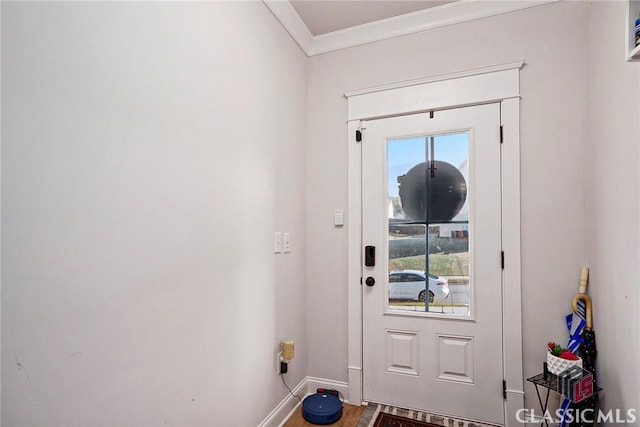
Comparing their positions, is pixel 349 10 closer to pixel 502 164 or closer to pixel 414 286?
pixel 502 164

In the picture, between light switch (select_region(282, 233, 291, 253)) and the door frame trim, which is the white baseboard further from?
light switch (select_region(282, 233, 291, 253))

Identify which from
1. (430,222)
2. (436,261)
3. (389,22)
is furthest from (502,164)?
(389,22)

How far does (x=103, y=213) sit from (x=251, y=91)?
1.10 metres

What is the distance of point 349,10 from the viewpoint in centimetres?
223

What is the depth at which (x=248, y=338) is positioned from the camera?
179 cm

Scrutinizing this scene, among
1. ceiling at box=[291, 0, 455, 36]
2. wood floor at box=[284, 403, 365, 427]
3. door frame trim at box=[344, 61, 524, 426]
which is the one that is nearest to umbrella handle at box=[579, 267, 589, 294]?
door frame trim at box=[344, 61, 524, 426]

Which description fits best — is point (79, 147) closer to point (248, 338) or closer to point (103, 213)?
point (103, 213)

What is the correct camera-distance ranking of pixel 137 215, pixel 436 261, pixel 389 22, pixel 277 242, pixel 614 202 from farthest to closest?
pixel 389 22 < pixel 436 261 < pixel 277 242 < pixel 614 202 < pixel 137 215

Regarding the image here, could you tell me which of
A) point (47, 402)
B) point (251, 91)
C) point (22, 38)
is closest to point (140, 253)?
point (47, 402)

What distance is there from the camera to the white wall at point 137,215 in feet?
2.81

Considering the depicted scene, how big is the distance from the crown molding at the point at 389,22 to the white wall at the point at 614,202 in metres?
0.53

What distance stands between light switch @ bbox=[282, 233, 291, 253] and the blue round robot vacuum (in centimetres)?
102

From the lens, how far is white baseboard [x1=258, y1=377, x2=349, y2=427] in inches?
78.9

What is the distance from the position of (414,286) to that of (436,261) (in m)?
0.23
